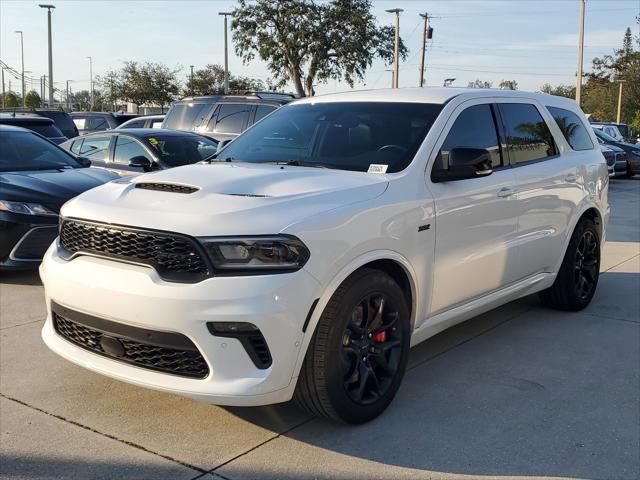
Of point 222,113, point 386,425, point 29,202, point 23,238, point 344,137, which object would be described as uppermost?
point 222,113

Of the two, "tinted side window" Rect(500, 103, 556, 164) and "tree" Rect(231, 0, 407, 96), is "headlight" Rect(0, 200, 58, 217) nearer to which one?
"tinted side window" Rect(500, 103, 556, 164)

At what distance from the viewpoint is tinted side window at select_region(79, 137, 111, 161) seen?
380 inches

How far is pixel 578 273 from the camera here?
594cm

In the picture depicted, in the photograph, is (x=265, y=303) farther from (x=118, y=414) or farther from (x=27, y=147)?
(x=27, y=147)

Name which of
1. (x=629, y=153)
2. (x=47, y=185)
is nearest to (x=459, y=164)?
(x=47, y=185)

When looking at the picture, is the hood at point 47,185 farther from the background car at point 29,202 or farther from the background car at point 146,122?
the background car at point 146,122

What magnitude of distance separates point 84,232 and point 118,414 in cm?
101

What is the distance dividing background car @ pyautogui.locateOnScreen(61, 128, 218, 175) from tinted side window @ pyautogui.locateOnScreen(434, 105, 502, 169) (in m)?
5.07

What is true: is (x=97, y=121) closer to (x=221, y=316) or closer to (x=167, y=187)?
(x=167, y=187)

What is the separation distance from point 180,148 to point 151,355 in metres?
6.40

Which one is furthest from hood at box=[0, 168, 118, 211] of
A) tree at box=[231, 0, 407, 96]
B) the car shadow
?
tree at box=[231, 0, 407, 96]

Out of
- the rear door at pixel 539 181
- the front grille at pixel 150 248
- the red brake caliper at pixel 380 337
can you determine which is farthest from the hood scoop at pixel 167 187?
the rear door at pixel 539 181

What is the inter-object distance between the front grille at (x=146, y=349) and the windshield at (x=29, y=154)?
444cm

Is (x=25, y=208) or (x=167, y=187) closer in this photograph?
(x=167, y=187)
